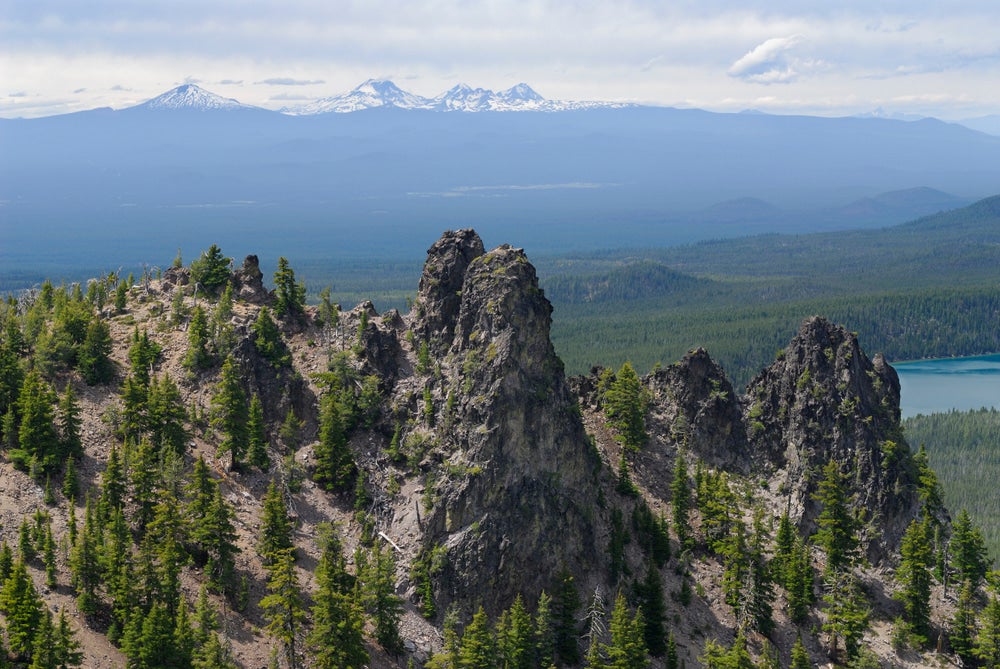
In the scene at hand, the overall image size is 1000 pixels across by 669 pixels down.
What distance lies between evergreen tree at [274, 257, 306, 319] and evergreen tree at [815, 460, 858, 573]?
5207 cm

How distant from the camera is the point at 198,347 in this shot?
315 feet

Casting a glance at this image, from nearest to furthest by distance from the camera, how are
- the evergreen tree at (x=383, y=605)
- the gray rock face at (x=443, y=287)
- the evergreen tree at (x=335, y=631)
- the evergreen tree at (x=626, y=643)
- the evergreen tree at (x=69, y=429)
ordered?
the evergreen tree at (x=335, y=631) < the evergreen tree at (x=626, y=643) < the evergreen tree at (x=383, y=605) < the evergreen tree at (x=69, y=429) < the gray rock face at (x=443, y=287)

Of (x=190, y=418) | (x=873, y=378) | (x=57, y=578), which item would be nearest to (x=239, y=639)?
(x=57, y=578)

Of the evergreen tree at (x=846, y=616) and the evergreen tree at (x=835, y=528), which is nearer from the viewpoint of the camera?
the evergreen tree at (x=846, y=616)

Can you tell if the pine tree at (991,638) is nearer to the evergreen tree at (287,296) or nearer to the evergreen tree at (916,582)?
the evergreen tree at (916,582)

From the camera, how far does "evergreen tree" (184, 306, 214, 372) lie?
95.9 metres

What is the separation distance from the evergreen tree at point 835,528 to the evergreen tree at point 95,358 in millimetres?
64471

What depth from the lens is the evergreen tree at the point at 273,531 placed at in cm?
8006

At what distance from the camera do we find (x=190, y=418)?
93312mm

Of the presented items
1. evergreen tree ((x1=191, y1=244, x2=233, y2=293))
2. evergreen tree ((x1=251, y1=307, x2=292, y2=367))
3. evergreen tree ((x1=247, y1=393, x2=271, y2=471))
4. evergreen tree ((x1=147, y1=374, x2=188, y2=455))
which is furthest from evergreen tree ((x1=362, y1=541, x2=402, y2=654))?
evergreen tree ((x1=191, y1=244, x2=233, y2=293))

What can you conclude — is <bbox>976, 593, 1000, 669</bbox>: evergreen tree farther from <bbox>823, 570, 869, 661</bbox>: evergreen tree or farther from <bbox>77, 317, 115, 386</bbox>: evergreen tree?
<bbox>77, 317, 115, 386</bbox>: evergreen tree

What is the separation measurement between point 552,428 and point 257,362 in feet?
92.5

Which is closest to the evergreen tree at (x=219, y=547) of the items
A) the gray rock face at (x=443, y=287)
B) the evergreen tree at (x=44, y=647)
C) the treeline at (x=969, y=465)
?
the evergreen tree at (x=44, y=647)

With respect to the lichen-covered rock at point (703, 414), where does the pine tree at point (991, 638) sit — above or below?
below
